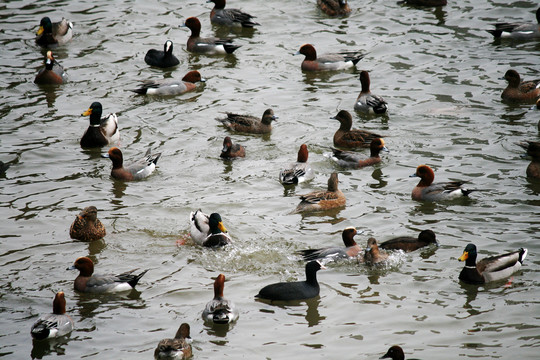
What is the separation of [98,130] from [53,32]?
6375mm

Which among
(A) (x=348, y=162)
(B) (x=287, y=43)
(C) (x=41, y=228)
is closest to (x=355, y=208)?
(A) (x=348, y=162)

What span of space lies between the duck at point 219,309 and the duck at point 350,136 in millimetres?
6515

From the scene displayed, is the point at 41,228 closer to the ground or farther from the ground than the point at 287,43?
closer to the ground

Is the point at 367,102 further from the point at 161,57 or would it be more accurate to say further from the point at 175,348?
the point at 175,348

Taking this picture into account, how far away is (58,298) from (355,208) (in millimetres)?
5823

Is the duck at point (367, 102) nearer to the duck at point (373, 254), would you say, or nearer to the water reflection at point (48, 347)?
the duck at point (373, 254)

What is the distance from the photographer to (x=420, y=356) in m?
9.39

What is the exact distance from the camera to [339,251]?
1176cm

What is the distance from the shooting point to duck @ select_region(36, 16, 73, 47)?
826 inches

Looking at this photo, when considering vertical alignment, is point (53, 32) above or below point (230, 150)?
above

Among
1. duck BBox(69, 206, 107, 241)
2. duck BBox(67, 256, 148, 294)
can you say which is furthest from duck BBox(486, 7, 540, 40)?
duck BBox(67, 256, 148, 294)

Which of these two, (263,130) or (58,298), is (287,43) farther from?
(58,298)

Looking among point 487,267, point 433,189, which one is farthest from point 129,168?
point 487,267

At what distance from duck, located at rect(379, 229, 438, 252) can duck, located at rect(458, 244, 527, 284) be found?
86 centimetres
